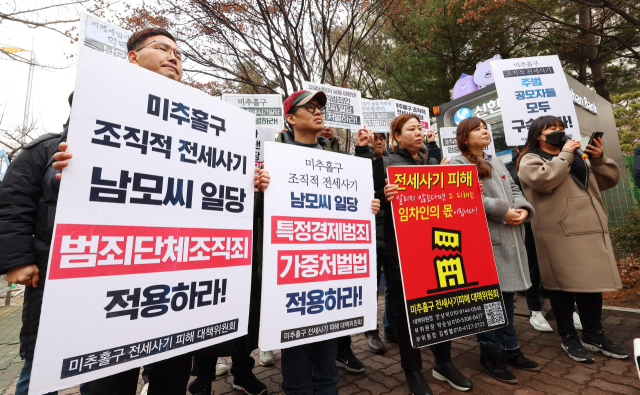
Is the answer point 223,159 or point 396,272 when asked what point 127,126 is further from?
point 396,272

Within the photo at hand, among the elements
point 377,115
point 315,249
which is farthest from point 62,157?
point 377,115

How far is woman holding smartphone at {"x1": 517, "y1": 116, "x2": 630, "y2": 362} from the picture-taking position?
8.43 feet

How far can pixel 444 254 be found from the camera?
89.5 inches

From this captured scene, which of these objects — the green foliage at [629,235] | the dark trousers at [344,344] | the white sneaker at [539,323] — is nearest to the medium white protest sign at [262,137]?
the dark trousers at [344,344]

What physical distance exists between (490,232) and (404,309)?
95 centimetres

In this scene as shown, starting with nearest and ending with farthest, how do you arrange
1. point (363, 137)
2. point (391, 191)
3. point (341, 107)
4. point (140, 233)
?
point (140, 233) → point (391, 191) → point (363, 137) → point (341, 107)

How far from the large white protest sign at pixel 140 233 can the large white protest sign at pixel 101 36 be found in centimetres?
219

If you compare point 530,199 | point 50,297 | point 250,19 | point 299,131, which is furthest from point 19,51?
point 530,199

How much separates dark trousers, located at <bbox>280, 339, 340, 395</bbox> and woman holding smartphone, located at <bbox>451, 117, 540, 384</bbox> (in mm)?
1311

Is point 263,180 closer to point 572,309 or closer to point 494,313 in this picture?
point 494,313

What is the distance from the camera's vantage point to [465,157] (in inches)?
106

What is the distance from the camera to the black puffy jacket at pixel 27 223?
1.43 metres

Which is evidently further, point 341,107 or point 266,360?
point 341,107

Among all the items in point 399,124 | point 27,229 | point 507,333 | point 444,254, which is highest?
point 399,124
